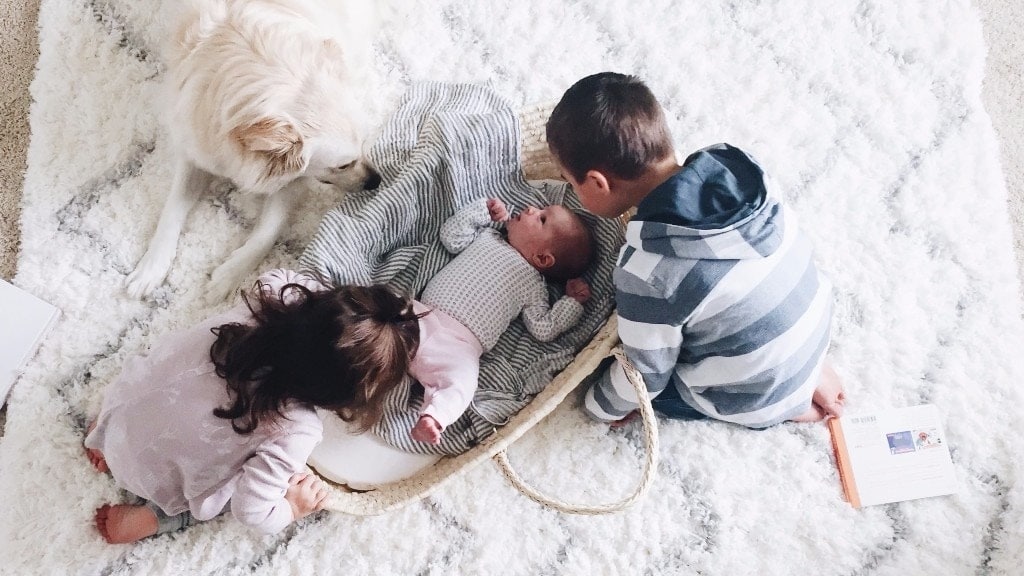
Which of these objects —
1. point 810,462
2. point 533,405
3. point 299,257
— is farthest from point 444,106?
point 810,462

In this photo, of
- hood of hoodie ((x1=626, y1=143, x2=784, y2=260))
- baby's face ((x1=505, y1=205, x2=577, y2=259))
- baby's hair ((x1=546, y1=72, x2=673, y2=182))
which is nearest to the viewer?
hood of hoodie ((x1=626, y1=143, x2=784, y2=260))

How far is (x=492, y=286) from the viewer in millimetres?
1323

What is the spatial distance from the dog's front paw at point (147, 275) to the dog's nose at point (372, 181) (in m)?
0.40

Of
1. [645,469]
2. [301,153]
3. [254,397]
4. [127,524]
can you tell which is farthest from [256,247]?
[645,469]

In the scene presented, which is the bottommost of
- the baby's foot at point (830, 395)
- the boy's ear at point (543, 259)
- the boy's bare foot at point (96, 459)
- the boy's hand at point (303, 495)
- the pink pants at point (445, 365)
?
the boy's bare foot at point (96, 459)

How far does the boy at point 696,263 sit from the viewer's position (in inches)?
40.4

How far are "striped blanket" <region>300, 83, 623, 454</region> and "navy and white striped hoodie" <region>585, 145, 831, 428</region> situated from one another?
0.69 feet

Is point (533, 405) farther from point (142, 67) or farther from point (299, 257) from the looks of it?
point (142, 67)

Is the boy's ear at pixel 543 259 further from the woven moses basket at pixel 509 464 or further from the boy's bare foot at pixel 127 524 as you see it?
the boy's bare foot at pixel 127 524

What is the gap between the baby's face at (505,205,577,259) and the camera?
1358mm

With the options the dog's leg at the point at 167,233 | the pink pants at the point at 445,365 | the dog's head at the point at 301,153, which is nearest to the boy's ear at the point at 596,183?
the pink pants at the point at 445,365

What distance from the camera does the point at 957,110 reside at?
1653 mm

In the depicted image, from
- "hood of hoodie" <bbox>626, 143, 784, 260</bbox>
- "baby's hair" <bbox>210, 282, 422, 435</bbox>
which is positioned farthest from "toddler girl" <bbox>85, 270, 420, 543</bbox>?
"hood of hoodie" <bbox>626, 143, 784, 260</bbox>

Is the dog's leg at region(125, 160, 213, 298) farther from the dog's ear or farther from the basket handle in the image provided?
the basket handle
